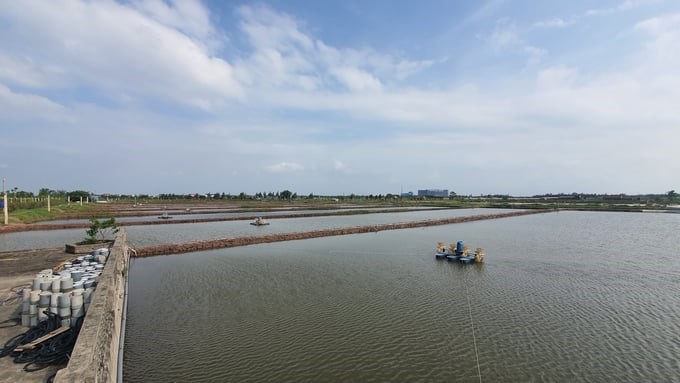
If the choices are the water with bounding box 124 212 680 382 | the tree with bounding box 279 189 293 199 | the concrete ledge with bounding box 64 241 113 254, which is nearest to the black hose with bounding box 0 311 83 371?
the water with bounding box 124 212 680 382

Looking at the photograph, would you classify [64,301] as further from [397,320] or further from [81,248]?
[81,248]

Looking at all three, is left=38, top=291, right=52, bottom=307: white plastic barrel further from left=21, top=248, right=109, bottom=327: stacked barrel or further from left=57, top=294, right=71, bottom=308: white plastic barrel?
left=57, top=294, right=71, bottom=308: white plastic barrel

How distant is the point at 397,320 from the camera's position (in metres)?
7.97

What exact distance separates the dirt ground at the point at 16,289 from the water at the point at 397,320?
1.56m

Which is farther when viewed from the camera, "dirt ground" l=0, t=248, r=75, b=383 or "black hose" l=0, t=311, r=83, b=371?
"black hose" l=0, t=311, r=83, b=371


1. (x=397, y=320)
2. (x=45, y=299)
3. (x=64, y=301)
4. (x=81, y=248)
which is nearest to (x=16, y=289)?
→ (x=45, y=299)

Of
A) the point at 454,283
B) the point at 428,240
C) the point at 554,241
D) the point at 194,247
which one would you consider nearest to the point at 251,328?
the point at 454,283

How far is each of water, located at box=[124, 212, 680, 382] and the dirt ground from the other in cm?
156

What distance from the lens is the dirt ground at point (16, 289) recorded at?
4.38 metres

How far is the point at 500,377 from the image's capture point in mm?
5688

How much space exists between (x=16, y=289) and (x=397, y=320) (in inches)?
349

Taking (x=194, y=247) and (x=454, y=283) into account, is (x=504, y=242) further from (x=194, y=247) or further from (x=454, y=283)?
(x=194, y=247)

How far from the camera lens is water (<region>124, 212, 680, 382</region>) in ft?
19.4

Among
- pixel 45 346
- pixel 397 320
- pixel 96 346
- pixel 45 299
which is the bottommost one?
pixel 397 320
